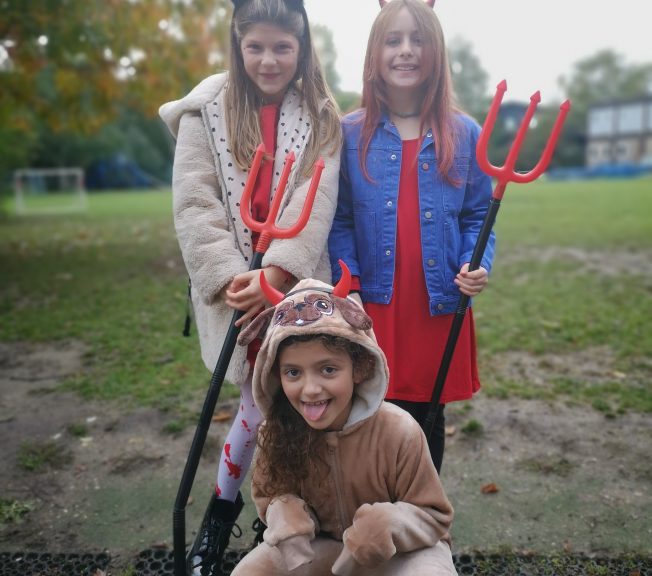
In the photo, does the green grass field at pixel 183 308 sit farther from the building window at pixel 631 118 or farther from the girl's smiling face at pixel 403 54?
the building window at pixel 631 118

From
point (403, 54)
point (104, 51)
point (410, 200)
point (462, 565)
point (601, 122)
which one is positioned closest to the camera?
point (403, 54)

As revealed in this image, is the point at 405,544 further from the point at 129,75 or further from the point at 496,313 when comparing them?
the point at 129,75

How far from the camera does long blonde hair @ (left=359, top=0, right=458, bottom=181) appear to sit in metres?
2.30

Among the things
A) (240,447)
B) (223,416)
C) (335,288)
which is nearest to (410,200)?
(335,288)

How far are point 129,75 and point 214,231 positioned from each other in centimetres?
789

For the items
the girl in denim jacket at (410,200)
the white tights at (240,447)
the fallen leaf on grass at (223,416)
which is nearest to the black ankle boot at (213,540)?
the white tights at (240,447)

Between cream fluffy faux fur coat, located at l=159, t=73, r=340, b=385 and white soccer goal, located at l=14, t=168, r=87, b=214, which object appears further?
white soccer goal, located at l=14, t=168, r=87, b=214

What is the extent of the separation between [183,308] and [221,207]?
14.3 ft

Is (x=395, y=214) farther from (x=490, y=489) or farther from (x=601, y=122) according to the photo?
(x=601, y=122)

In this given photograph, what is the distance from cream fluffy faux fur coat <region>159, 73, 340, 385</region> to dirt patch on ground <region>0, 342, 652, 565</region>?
1.10 meters

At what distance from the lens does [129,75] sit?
920cm

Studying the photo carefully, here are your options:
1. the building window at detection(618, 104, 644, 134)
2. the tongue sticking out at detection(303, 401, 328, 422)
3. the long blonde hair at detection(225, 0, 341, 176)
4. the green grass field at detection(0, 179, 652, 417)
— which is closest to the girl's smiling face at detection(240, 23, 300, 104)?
the long blonde hair at detection(225, 0, 341, 176)

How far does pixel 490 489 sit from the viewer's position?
3119 millimetres

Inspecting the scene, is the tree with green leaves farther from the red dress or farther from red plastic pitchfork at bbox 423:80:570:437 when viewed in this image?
red plastic pitchfork at bbox 423:80:570:437
